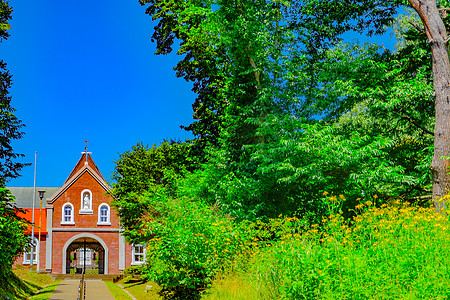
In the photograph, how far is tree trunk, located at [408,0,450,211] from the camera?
45.0 feet

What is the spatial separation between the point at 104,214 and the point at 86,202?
6.48 feet

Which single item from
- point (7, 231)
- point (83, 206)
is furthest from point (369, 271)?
point (83, 206)

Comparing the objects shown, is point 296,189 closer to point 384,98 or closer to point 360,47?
point 384,98

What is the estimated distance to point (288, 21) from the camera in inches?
746

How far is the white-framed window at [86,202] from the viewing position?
138ft

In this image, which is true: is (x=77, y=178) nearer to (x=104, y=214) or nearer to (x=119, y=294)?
(x=104, y=214)

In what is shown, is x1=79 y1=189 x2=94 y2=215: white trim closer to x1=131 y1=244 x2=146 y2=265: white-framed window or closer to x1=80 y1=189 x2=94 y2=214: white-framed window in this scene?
x1=80 y1=189 x2=94 y2=214: white-framed window

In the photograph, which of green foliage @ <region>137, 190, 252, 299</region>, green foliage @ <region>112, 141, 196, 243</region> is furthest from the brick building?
green foliage @ <region>137, 190, 252, 299</region>

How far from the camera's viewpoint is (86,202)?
139 feet

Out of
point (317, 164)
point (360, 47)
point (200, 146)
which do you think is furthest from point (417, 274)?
point (200, 146)

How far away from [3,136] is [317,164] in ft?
44.1

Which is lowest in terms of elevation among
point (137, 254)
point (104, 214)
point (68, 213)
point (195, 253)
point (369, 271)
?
point (369, 271)

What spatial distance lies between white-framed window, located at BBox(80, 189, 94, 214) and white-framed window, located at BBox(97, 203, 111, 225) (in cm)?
80

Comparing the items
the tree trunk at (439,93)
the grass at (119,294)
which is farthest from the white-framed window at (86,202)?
the tree trunk at (439,93)
